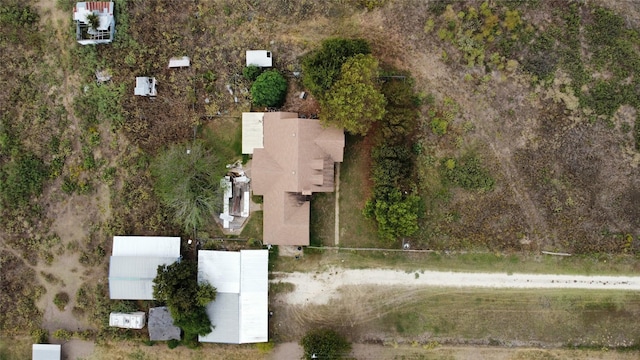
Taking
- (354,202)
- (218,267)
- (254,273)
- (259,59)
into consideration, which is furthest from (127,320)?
(259,59)

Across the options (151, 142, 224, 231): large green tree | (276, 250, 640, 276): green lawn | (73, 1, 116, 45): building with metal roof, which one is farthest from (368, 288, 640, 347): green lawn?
(73, 1, 116, 45): building with metal roof

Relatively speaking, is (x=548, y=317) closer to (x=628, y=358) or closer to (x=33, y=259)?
(x=628, y=358)

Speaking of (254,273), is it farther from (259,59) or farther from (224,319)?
(259,59)

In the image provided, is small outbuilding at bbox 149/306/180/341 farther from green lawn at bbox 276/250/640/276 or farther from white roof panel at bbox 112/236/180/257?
green lawn at bbox 276/250/640/276

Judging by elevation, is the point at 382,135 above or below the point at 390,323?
above

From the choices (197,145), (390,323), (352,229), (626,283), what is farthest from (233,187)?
(626,283)
